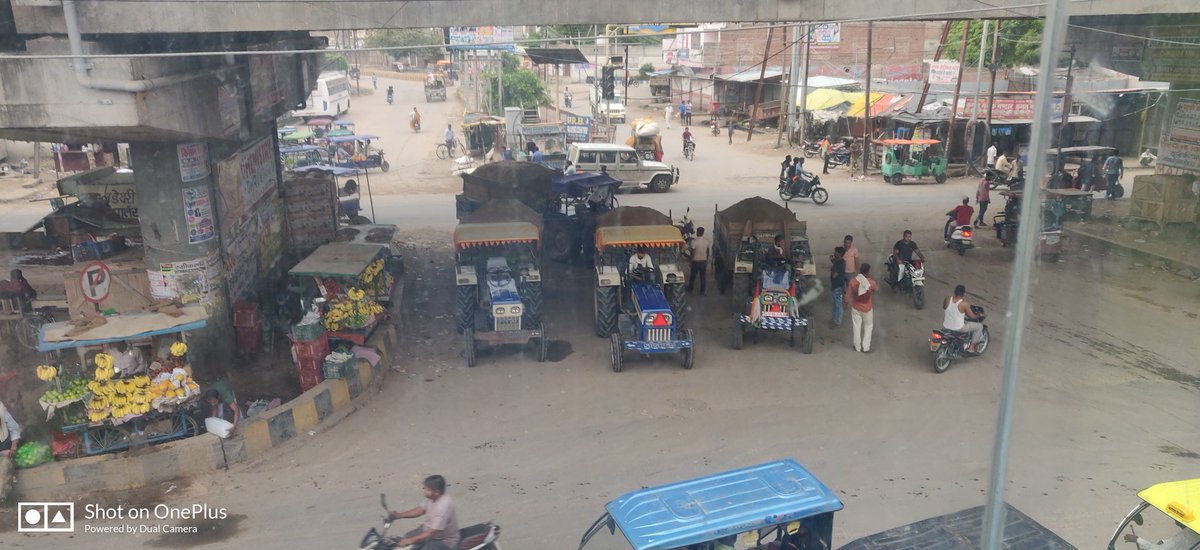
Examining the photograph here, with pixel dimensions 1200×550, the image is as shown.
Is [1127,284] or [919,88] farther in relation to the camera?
[919,88]

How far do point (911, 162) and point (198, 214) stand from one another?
72.3 feet

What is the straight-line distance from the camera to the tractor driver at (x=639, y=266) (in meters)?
13.1

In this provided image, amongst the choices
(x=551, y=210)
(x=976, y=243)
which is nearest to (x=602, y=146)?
(x=551, y=210)

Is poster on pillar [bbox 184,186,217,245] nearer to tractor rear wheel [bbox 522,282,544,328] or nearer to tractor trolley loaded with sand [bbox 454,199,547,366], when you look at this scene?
tractor trolley loaded with sand [bbox 454,199,547,366]

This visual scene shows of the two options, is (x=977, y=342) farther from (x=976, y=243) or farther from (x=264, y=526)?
(x=264, y=526)

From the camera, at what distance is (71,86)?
30.0 feet

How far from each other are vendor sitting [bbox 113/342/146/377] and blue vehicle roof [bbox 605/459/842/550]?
6.39 m

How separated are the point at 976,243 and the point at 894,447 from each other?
11.2 m

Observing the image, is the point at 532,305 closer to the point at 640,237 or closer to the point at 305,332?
the point at 640,237

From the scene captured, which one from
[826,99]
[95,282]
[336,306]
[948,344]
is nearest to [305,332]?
[336,306]

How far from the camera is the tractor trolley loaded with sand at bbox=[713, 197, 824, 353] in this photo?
12.8m

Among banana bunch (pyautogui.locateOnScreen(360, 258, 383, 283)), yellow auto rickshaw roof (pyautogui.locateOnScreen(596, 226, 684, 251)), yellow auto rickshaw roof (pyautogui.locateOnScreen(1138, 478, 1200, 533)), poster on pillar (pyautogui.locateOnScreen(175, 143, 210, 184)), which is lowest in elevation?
yellow auto rickshaw roof (pyautogui.locateOnScreen(1138, 478, 1200, 533))

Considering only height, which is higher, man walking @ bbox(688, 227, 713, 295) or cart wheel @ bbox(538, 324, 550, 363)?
man walking @ bbox(688, 227, 713, 295)

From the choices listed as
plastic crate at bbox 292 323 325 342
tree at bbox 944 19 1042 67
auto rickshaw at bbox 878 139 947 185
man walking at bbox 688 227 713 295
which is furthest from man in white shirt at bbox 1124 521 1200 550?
tree at bbox 944 19 1042 67
